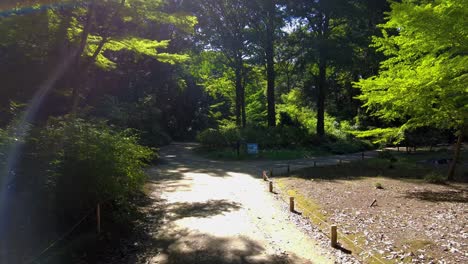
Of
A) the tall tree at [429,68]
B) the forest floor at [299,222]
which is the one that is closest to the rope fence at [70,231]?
the forest floor at [299,222]

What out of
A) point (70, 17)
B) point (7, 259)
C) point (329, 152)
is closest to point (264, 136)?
point (329, 152)

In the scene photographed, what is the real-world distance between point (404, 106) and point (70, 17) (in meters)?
11.9

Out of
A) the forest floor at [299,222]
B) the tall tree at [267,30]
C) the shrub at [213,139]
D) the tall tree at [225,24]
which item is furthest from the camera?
the tall tree at [225,24]

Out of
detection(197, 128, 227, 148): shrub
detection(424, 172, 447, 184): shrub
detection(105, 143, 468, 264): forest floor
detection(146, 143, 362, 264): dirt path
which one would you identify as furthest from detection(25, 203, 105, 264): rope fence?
detection(197, 128, 227, 148): shrub

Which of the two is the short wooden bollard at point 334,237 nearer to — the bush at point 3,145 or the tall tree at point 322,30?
the bush at point 3,145

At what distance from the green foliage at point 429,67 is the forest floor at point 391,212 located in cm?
281

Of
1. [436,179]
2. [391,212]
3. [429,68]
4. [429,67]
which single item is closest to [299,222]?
[391,212]

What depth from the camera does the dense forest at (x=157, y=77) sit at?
6887 millimetres

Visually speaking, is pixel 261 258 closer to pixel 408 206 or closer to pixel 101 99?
pixel 408 206

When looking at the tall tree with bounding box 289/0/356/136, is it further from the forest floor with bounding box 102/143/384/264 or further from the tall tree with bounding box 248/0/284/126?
the forest floor with bounding box 102/143/384/264

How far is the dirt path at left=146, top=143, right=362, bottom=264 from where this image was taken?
706cm

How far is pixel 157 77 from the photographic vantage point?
33.2 meters

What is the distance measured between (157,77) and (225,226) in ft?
86.2

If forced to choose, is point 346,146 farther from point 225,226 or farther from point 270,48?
point 225,226
